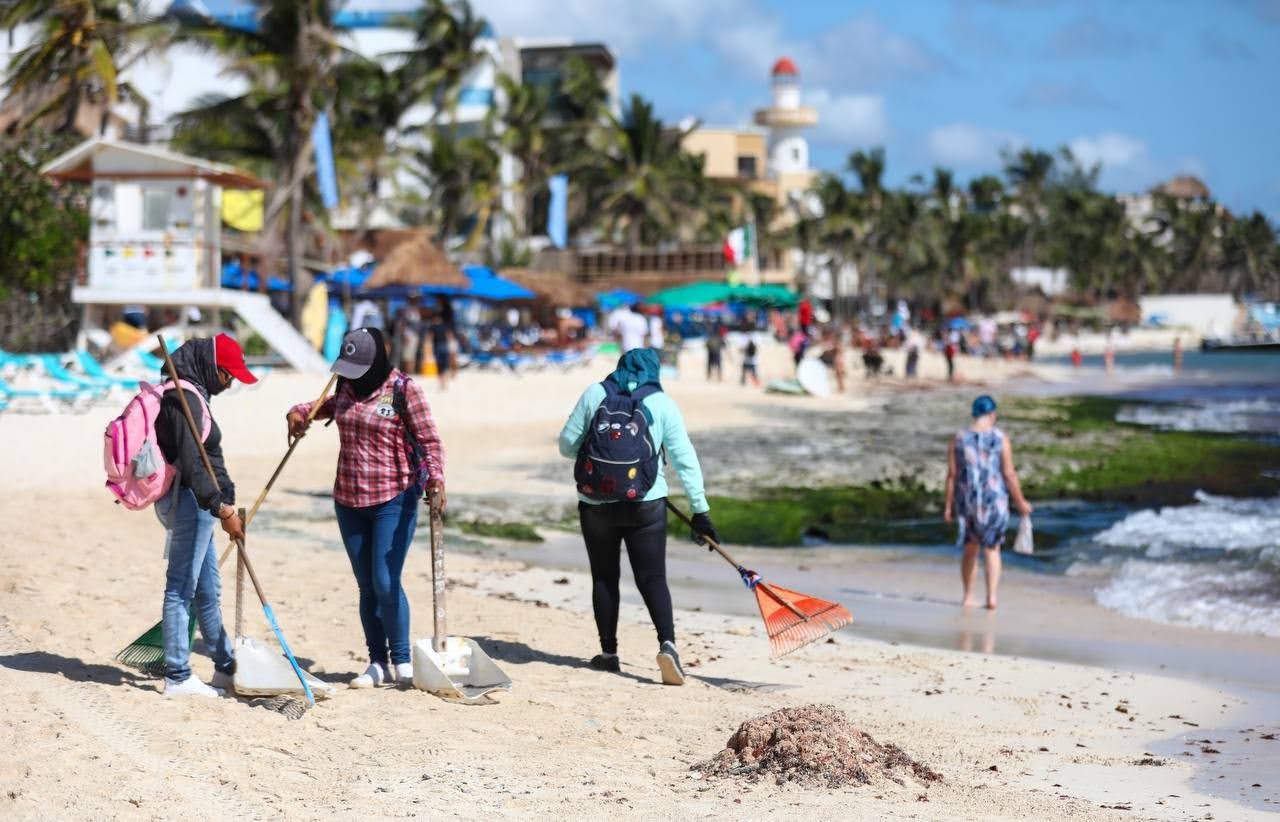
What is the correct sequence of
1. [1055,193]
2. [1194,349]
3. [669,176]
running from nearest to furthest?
1. [669,176]
2. [1194,349]
3. [1055,193]

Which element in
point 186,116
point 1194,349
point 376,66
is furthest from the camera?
point 1194,349

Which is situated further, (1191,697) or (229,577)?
(229,577)

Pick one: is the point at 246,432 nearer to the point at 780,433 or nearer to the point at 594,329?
the point at 780,433

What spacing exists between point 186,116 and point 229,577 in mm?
25222

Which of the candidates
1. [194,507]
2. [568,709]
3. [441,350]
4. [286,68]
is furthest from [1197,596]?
[286,68]

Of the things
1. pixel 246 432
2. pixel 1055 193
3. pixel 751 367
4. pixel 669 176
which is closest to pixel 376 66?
pixel 751 367

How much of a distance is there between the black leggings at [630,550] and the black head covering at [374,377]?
1218 mm

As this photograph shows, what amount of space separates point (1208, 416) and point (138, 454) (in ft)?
96.4

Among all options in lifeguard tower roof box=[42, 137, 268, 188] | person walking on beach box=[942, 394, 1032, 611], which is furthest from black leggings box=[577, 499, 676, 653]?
lifeguard tower roof box=[42, 137, 268, 188]

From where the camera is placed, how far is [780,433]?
2316 cm

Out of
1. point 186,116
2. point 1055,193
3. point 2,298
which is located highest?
point 1055,193

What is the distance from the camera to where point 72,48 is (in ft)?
102

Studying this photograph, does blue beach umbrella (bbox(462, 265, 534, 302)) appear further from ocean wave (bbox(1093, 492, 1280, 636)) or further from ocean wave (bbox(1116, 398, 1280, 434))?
ocean wave (bbox(1093, 492, 1280, 636))

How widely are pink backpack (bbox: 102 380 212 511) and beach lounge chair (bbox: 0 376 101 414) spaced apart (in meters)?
13.9
